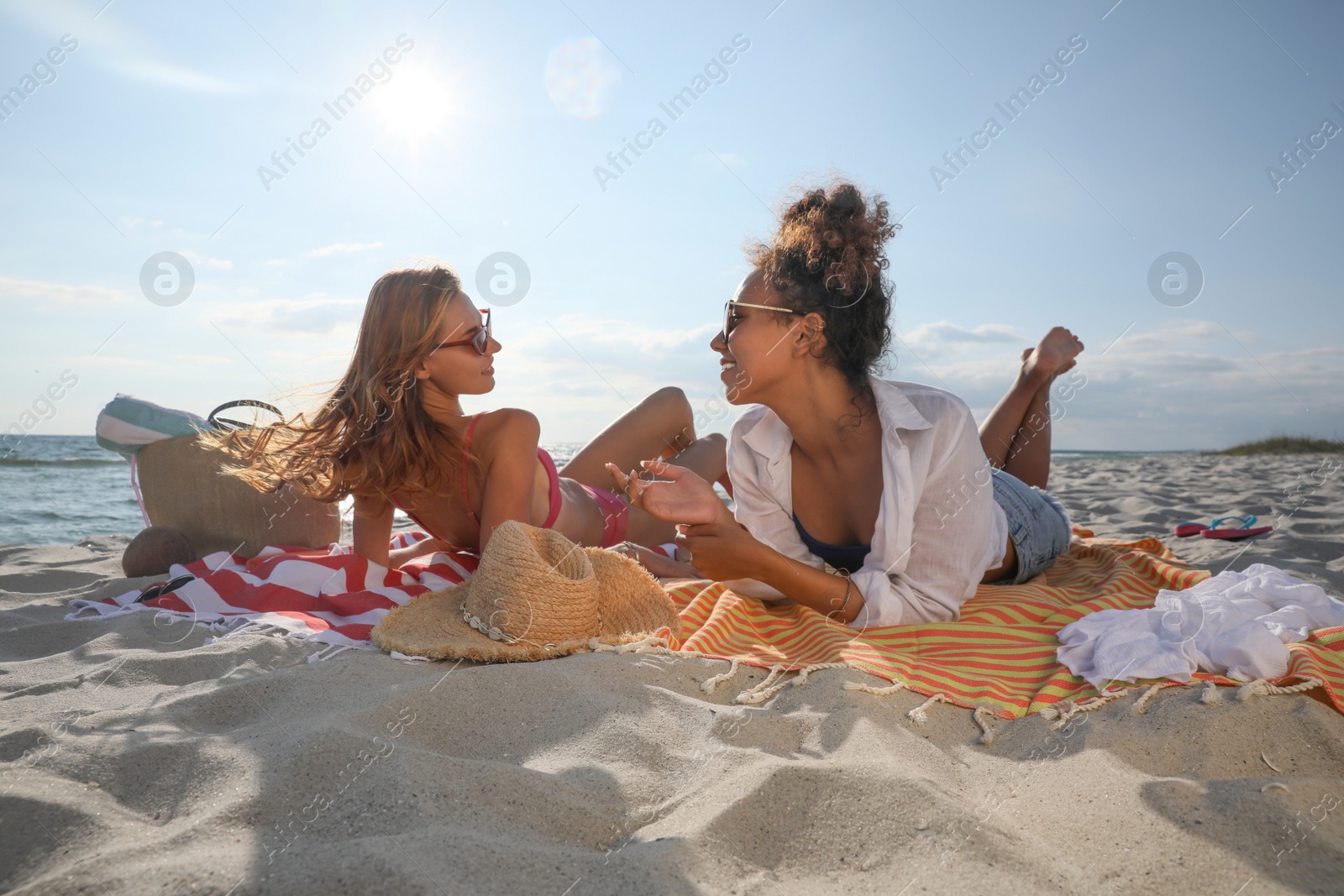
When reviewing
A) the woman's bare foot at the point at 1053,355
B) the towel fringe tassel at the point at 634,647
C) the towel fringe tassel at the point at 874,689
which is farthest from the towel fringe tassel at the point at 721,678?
the woman's bare foot at the point at 1053,355

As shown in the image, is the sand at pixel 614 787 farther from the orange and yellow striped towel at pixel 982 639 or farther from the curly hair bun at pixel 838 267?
the curly hair bun at pixel 838 267

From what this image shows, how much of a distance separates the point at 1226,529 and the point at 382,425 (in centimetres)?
446

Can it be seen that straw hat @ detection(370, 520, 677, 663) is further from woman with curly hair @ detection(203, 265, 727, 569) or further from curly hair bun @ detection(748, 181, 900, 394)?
curly hair bun @ detection(748, 181, 900, 394)

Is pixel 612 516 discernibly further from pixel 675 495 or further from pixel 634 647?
pixel 634 647

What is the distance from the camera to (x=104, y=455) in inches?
686

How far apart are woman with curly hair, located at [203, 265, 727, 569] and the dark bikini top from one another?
3.83ft

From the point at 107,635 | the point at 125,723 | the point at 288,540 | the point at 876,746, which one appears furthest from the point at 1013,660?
the point at 288,540

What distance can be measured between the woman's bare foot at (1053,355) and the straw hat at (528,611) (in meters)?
2.51

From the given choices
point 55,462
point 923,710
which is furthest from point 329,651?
point 55,462

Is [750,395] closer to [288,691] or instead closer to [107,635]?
[288,691]

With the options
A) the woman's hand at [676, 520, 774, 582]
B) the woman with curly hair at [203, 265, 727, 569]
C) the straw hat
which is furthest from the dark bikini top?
the woman with curly hair at [203, 265, 727, 569]

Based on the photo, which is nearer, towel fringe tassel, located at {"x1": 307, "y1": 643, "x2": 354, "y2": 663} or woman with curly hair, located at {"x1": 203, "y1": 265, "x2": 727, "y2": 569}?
towel fringe tassel, located at {"x1": 307, "y1": 643, "x2": 354, "y2": 663}

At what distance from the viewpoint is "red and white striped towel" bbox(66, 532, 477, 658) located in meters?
2.73

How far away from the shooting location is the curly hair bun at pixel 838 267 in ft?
9.50
